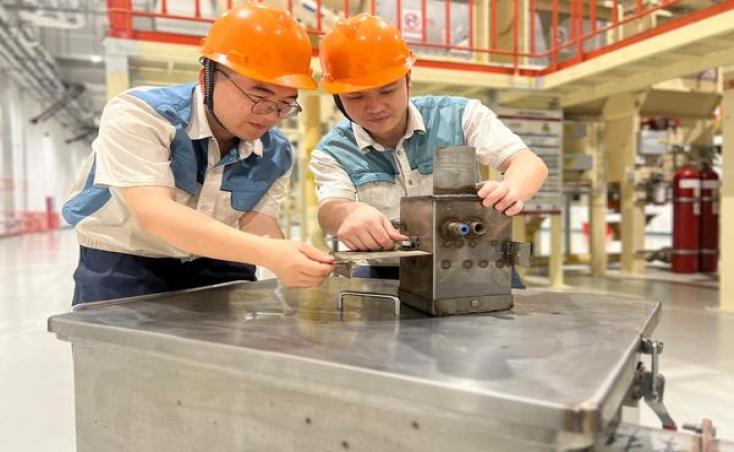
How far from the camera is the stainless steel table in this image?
1.90 ft

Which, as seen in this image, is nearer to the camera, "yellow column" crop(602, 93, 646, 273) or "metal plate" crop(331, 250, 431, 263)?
"metal plate" crop(331, 250, 431, 263)

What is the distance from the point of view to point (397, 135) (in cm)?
150

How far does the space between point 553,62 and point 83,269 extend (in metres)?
2.88

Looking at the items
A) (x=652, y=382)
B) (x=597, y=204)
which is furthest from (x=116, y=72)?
(x=597, y=204)

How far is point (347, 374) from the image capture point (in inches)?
25.1

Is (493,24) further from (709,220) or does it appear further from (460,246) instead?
(709,220)

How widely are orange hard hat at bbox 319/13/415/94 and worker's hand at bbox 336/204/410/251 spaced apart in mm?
A: 331

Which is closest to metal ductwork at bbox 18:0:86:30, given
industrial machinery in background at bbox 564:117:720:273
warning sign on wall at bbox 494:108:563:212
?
warning sign on wall at bbox 494:108:563:212

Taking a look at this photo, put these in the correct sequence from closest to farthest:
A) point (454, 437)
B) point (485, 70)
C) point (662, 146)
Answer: point (454, 437) → point (485, 70) → point (662, 146)

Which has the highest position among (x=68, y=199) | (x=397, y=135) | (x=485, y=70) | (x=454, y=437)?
(x=485, y=70)

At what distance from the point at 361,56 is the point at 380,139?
299mm

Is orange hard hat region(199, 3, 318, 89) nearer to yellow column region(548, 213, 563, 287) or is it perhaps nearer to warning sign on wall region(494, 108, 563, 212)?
warning sign on wall region(494, 108, 563, 212)

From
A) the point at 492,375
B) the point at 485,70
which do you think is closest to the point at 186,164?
Result: the point at 492,375

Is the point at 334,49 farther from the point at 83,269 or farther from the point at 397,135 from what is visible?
the point at 83,269
